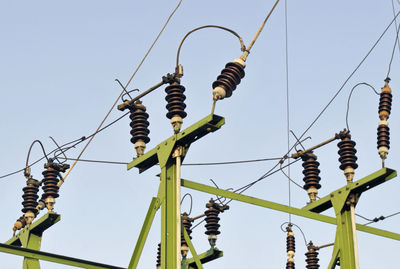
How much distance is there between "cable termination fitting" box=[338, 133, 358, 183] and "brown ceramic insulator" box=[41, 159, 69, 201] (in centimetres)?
510

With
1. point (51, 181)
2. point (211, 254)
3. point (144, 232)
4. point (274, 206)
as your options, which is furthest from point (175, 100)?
point (211, 254)

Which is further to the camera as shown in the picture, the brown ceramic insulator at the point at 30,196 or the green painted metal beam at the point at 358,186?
the brown ceramic insulator at the point at 30,196

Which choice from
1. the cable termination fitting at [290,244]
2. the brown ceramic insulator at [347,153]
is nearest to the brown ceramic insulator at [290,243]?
the cable termination fitting at [290,244]

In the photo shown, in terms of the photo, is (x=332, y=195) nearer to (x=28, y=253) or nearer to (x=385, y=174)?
(x=385, y=174)

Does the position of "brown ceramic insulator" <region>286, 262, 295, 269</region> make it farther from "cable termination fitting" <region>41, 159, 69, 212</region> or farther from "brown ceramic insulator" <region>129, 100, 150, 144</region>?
"brown ceramic insulator" <region>129, 100, 150, 144</region>

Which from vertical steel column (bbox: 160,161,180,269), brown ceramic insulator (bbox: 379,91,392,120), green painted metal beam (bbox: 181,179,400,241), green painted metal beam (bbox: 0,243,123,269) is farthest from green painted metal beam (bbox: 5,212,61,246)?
brown ceramic insulator (bbox: 379,91,392,120)

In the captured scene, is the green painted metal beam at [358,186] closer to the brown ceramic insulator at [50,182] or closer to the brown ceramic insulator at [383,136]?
the brown ceramic insulator at [383,136]

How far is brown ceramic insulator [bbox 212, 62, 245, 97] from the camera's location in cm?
1459

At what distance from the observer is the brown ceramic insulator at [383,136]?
17609 mm

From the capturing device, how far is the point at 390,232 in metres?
18.1

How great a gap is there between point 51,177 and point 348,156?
5469 mm

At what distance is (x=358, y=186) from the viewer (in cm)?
1730

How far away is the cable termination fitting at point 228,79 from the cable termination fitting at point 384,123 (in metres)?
3.79

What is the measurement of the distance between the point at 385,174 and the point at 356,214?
2011 millimetres
